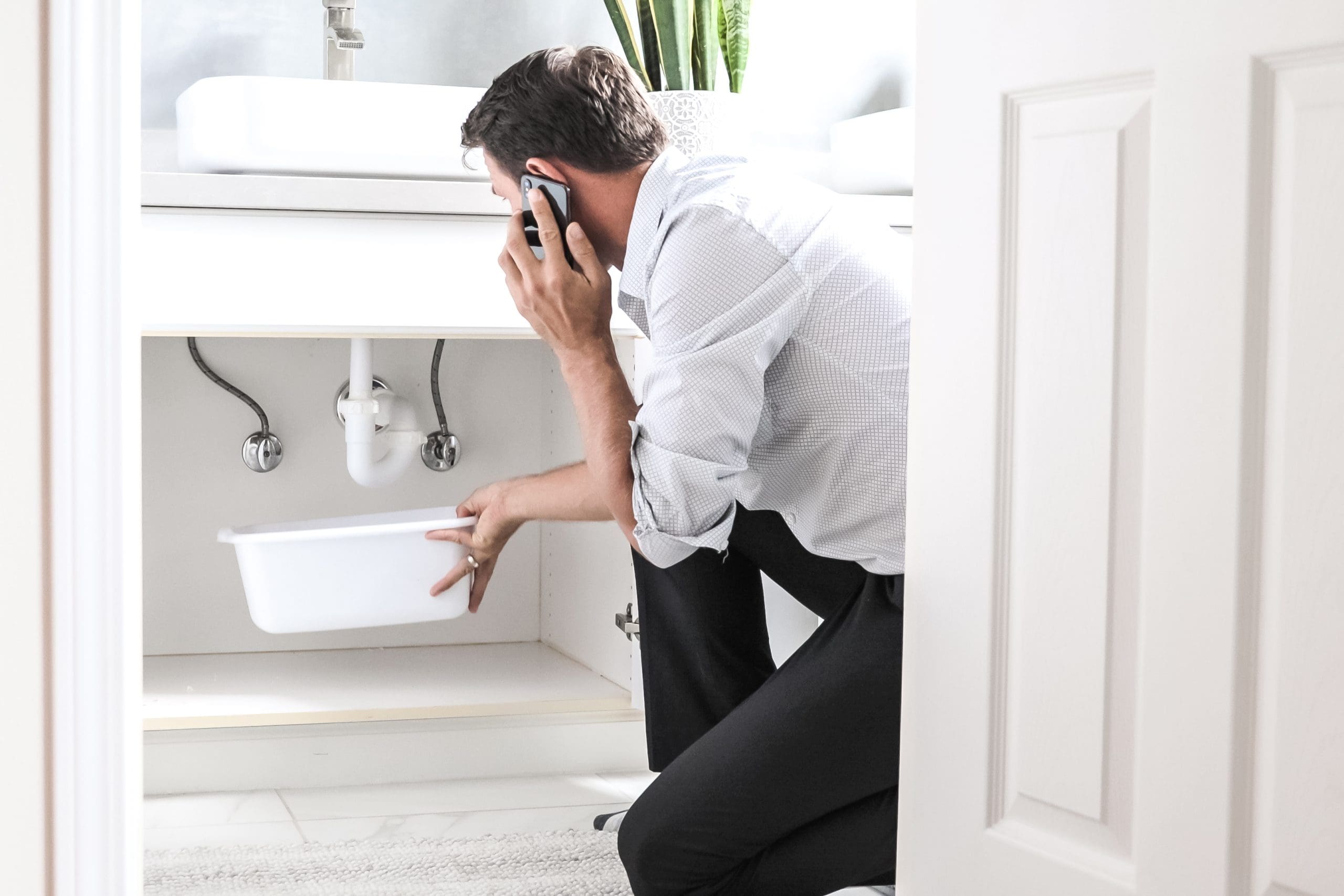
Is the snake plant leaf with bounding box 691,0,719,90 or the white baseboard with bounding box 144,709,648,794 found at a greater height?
the snake plant leaf with bounding box 691,0,719,90

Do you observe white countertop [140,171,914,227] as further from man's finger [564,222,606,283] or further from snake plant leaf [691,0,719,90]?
snake plant leaf [691,0,719,90]

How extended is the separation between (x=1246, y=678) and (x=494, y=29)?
1533 mm

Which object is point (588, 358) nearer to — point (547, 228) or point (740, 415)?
point (547, 228)

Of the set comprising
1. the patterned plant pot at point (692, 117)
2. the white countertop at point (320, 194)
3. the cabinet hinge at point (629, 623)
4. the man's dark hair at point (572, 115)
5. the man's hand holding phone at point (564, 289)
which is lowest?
the cabinet hinge at point (629, 623)

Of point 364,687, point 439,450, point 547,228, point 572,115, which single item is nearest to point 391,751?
point 364,687

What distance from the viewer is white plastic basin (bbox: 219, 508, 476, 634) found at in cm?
152

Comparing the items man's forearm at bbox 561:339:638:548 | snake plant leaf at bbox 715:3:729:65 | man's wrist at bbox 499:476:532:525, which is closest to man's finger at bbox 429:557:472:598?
man's wrist at bbox 499:476:532:525

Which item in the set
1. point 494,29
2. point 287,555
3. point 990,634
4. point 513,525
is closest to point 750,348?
point 990,634

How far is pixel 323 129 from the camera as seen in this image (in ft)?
4.33

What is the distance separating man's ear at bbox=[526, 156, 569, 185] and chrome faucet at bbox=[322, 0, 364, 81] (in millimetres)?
504

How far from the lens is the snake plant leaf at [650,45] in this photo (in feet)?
5.13

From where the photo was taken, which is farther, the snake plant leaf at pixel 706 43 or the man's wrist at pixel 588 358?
the snake plant leaf at pixel 706 43

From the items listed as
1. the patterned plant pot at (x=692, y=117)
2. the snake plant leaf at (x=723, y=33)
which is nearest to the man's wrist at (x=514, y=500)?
the patterned plant pot at (x=692, y=117)

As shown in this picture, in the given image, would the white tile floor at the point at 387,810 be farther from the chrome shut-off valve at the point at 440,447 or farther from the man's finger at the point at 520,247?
the man's finger at the point at 520,247
